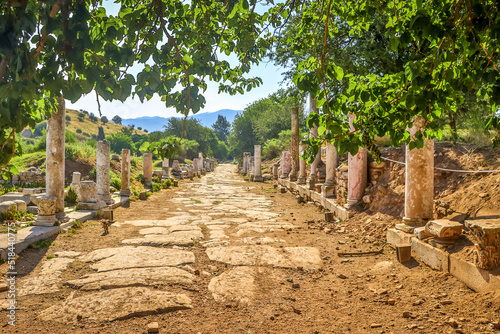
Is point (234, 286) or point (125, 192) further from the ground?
point (125, 192)

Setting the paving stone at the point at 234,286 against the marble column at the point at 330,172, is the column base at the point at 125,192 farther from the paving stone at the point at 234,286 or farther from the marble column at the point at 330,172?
the paving stone at the point at 234,286

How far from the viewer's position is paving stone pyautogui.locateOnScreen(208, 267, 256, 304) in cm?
328

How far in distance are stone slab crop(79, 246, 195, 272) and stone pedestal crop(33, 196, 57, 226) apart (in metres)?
1.72

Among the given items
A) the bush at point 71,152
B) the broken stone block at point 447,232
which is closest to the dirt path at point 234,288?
the broken stone block at point 447,232

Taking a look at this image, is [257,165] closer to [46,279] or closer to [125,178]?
[125,178]

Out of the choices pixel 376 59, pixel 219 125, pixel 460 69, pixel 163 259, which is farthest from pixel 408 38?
pixel 219 125

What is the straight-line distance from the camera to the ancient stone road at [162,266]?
3.06 metres

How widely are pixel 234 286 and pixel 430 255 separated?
235 cm

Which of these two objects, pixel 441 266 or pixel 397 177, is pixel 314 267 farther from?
pixel 397 177

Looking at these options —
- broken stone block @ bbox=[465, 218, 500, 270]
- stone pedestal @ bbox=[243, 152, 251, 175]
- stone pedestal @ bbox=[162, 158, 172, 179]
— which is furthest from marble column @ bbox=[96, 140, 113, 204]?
stone pedestal @ bbox=[243, 152, 251, 175]

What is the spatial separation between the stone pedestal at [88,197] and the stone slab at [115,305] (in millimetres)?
5163

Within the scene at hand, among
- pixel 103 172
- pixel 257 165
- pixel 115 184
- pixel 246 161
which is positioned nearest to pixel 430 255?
pixel 103 172

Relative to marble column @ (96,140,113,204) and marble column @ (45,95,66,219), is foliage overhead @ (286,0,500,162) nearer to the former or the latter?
marble column @ (45,95,66,219)

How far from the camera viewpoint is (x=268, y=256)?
4598 millimetres
